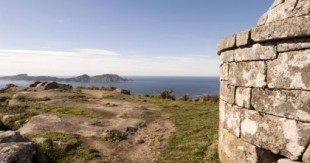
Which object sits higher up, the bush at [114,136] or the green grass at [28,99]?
the green grass at [28,99]

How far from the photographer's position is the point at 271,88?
566cm

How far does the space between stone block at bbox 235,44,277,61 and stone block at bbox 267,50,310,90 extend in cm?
15

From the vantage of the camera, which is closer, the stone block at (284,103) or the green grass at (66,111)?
the stone block at (284,103)

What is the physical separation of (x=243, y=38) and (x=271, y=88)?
4.01 feet

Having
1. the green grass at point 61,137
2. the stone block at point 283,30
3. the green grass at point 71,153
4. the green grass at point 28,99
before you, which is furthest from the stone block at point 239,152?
the green grass at point 28,99

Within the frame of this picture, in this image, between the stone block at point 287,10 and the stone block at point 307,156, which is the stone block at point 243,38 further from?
the stone block at point 307,156

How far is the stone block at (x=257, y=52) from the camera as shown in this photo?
5.63m

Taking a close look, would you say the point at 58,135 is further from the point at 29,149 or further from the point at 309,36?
the point at 309,36

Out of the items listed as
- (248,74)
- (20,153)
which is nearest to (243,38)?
(248,74)

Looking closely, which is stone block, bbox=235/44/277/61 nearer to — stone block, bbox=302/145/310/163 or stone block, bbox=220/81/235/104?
stone block, bbox=220/81/235/104

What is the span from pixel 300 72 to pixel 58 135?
10.4m

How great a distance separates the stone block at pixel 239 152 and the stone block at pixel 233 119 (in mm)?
145

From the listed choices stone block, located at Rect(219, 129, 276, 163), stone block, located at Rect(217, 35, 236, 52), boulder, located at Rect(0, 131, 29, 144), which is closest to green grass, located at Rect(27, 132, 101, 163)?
boulder, located at Rect(0, 131, 29, 144)

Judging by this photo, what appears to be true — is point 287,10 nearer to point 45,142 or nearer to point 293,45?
point 293,45
